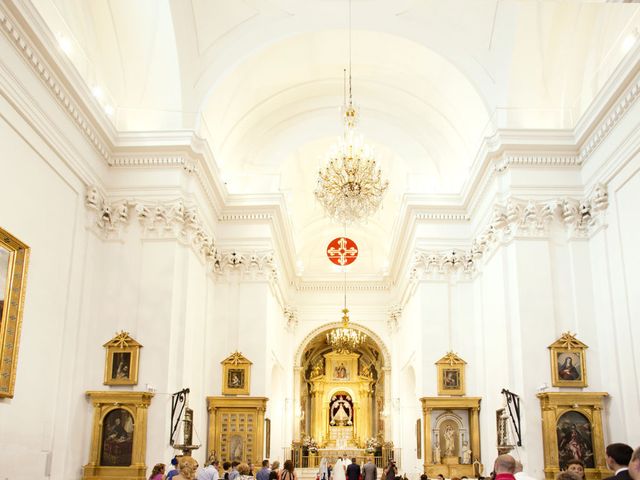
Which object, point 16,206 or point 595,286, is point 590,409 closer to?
point 595,286

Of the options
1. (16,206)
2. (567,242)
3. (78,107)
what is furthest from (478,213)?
(16,206)

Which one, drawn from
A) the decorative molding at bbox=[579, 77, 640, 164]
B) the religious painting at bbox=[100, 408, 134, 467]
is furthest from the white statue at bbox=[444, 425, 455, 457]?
the religious painting at bbox=[100, 408, 134, 467]

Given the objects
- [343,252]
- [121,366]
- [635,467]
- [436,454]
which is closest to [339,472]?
[436,454]

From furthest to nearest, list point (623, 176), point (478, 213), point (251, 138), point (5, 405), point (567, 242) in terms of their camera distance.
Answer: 1. point (251, 138)
2. point (478, 213)
3. point (567, 242)
4. point (623, 176)
5. point (5, 405)

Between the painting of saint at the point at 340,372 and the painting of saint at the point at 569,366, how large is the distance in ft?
66.7

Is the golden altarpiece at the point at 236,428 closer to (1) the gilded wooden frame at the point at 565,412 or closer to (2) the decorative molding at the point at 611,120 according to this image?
(1) the gilded wooden frame at the point at 565,412

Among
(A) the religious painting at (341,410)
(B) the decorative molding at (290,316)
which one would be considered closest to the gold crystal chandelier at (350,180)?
(B) the decorative molding at (290,316)

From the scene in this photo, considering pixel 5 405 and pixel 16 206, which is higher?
pixel 16 206

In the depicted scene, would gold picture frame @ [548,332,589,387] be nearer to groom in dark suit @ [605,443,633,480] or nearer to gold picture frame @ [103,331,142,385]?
gold picture frame @ [103,331,142,385]

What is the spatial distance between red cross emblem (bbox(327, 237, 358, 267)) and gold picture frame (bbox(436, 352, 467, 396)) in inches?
383

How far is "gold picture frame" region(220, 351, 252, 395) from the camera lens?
16125 millimetres

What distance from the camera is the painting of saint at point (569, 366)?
12.4 metres

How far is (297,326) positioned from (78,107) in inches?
578

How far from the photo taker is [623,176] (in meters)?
11.5
